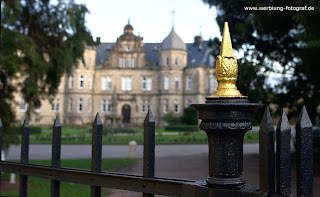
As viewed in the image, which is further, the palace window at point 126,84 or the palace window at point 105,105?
the palace window at point 126,84

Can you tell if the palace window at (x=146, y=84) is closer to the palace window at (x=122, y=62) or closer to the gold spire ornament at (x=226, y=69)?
the palace window at (x=122, y=62)

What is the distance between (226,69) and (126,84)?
43.6 metres

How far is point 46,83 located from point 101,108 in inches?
1364

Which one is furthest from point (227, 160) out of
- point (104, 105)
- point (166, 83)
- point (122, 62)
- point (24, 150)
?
point (104, 105)

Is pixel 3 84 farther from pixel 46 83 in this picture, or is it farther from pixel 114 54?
pixel 114 54

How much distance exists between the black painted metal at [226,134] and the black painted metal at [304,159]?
252 millimetres

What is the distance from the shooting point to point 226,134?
4.32 ft

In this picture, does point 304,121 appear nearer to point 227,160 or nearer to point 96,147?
point 227,160

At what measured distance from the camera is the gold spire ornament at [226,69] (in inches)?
52.1

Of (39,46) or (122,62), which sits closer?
(39,46)

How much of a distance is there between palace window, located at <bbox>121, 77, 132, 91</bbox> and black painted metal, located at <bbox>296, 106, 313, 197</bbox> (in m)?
43.1

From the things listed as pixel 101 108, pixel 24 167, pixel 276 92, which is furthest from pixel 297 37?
pixel 101 108

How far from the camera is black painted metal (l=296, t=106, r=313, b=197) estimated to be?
3.42 feet

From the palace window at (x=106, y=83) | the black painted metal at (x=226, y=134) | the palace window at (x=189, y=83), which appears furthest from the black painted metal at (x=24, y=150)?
the palace window at (x=106, y=83)
